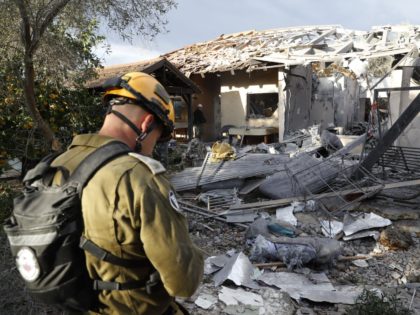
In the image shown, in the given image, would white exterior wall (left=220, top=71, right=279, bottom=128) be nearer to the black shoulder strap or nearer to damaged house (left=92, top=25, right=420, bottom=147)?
damaged house (left=92, top=25, right=420, bottom=147)

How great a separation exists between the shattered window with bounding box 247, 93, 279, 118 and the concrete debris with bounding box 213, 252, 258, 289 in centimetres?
1054

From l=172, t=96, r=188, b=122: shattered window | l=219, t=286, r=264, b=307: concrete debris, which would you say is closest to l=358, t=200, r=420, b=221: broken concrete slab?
l=219, t=286, r=264, b=307: concrete debris

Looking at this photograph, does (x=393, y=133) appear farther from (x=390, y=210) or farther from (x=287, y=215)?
(x=287, y=215)

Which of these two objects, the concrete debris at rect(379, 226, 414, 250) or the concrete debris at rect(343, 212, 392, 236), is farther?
the concrete debris at rect(343, 212, 392, 236)

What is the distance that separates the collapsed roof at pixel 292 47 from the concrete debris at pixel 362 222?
15.1 feet

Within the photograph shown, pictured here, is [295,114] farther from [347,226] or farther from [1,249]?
[1,249]

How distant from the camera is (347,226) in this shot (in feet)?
18.1

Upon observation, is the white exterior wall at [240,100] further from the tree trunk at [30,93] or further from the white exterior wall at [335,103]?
the tree trunk at [30,93]

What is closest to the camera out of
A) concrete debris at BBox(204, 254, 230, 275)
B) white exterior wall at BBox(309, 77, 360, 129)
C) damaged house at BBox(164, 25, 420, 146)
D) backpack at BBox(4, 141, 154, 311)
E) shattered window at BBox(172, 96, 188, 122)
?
backpack at BBox(4, 141, 154, 311)

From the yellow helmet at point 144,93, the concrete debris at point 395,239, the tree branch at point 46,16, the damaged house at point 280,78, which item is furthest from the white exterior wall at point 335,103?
the yellow helmet at point 144,93

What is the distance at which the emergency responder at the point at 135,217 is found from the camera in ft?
4.06

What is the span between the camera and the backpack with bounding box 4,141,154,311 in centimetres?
123

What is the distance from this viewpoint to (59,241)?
1.24 meters

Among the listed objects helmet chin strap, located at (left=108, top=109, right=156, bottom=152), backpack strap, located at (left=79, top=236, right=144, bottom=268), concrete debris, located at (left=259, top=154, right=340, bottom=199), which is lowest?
concrete debris, located at (left=259, top=154, right=340, bottom=199)
